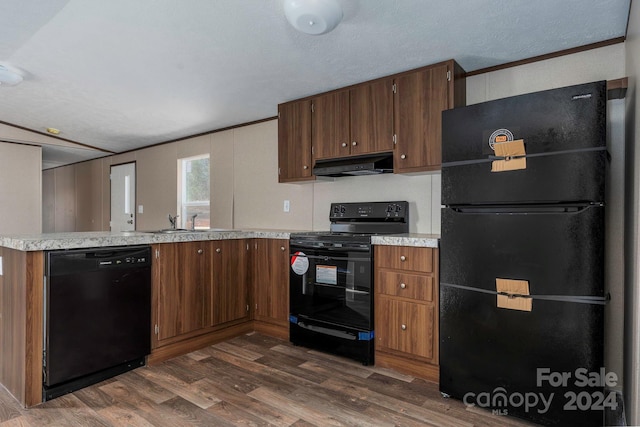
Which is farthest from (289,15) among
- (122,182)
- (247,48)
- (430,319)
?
(122,182)

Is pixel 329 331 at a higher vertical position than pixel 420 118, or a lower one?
lower

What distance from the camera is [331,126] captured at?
126 inches

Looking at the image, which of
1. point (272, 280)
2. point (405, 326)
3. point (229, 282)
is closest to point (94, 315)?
point (229, 282)

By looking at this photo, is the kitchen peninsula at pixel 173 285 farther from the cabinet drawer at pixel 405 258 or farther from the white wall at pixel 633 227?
the white wall at pixel 633 227

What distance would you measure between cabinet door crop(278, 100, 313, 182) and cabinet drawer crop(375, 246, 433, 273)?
43.0 inches

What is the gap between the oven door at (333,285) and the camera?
8.80 feet

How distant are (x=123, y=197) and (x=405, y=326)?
17.9 ft

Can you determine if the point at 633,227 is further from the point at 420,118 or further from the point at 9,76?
the point at 9,76

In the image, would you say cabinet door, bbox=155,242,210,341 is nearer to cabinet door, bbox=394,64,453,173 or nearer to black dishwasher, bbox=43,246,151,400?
black dishwasher, bbox=43,246,151,400

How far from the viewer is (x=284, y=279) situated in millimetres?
3230

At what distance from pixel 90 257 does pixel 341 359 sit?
1863 mm

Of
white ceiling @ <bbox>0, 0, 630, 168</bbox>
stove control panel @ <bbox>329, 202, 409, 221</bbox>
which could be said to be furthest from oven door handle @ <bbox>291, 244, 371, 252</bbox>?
white ceiling @ <bbox>0, 0, 630, 168</bbox>

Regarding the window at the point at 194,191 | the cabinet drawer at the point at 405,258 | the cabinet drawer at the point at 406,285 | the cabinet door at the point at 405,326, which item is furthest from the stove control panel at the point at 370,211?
the window at the point at 194,191

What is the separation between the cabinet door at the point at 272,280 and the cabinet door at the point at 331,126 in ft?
2.91
